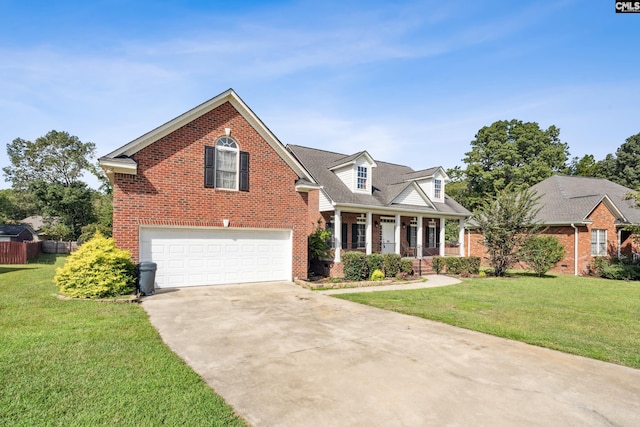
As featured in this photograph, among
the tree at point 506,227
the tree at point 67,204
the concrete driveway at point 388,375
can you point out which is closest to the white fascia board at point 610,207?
the tree at point 506,227

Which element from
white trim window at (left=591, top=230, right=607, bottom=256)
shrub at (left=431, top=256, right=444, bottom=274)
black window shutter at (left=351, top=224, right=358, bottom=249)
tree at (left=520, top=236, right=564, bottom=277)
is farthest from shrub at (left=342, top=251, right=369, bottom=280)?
white trim window at (left=591, top=230, right=607, bottom=256)

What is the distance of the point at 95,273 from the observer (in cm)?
950

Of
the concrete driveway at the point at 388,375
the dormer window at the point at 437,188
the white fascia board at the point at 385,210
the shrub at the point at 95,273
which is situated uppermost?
the dormer window at the point at 437,188

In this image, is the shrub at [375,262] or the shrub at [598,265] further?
the shrub at [598,265]

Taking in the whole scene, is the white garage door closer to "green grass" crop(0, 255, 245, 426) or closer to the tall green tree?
"green grass" crop(0, 255, 245, 426)

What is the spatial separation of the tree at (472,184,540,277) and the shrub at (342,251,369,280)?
850 centimetres

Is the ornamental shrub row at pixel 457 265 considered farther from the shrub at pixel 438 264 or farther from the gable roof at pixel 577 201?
the gable roof at pixel 577 201

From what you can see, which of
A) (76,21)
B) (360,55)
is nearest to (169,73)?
(76,21)

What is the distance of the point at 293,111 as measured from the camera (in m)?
16.5

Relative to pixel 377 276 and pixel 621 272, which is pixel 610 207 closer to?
pixel 621 272

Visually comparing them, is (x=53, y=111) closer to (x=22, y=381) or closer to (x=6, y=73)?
(x=6, y=73)

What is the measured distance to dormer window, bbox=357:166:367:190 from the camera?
20406mm

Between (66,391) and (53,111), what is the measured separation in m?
13.9

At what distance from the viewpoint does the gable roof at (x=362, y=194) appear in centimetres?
1916
